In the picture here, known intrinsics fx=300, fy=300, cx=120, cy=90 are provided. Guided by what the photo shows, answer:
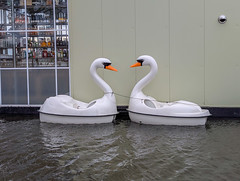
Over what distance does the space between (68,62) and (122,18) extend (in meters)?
1.85

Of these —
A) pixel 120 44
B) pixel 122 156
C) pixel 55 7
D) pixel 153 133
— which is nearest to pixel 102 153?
pixel 122 156

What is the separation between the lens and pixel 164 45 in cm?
764

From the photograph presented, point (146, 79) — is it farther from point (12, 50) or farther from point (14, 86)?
point (12, 50)

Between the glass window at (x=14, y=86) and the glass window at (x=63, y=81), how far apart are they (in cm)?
96

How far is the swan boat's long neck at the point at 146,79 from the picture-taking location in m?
7.04

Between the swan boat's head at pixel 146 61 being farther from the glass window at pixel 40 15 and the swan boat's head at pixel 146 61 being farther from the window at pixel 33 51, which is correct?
the glass window at pixel 40 15

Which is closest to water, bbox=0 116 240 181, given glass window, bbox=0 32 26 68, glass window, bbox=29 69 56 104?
glass window, bbox=29 69 56 104

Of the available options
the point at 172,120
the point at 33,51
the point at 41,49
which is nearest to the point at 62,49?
the point at 41,49

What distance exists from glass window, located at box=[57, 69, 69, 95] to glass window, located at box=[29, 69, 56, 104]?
166 millimetres

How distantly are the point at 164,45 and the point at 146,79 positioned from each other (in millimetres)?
1167

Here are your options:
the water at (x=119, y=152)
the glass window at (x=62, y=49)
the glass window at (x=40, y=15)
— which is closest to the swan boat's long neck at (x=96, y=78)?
the water at (x=119, y=152)

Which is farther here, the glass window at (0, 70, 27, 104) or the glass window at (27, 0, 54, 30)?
the glass window at (0, 70, 27, 104)

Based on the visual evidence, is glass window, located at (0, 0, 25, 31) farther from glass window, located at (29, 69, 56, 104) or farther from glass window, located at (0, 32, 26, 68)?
glass window, located at (29, 69, 56, 104)

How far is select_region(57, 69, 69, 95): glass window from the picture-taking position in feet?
26.5
